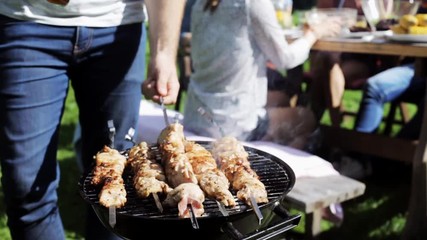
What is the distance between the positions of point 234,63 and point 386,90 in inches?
65.0

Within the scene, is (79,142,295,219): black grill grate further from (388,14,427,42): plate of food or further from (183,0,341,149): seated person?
(388,14,427,42): plate of food

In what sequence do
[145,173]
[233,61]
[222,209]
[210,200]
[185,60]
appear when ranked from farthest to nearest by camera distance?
[185,60] → [233,61] → [145,173] → [210,200] → [222,209]

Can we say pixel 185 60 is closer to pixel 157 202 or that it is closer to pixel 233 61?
pixel 233 61

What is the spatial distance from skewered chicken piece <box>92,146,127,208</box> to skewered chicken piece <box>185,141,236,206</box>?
263 millimetres

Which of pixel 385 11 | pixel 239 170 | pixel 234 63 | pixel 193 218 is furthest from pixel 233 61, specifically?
pixel 193 218

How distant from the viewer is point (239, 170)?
6.57ft

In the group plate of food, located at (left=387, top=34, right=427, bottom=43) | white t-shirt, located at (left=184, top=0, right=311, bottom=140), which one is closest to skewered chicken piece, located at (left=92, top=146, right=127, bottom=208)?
white t-shirt, located at (left=184, top=0, right=311, bottom=140)

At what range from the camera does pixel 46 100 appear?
7.25ft

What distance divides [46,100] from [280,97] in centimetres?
219

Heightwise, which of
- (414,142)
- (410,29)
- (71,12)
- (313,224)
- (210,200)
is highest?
(71,12)

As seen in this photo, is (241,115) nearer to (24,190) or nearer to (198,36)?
(198,36)

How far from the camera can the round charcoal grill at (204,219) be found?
166 centimetres

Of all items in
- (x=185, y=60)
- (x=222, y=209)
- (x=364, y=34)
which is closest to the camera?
(x=222, y=209)

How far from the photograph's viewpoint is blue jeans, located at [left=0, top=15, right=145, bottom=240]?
2.14 metres
